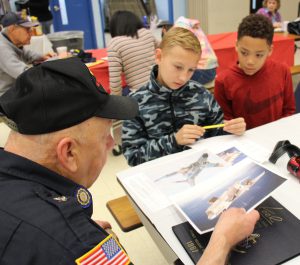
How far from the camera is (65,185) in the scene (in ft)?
2.42

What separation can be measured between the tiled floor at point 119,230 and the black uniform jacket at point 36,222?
127 cm

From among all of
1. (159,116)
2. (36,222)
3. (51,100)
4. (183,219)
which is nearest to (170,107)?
(159,116)

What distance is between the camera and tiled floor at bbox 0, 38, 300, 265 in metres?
1.83

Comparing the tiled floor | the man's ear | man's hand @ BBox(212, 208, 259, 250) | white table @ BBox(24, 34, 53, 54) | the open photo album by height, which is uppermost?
the man's ear

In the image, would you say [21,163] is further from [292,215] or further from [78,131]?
[292,215]

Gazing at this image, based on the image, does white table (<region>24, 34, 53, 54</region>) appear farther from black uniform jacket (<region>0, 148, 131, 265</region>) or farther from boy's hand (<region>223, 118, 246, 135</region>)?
black uniform jacket (<region>0, 148, 131, 265</region>)

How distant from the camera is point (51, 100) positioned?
2.21 feet

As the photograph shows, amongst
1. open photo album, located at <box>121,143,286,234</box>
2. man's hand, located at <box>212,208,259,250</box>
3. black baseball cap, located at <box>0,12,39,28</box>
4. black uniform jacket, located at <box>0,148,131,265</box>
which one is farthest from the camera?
black baseball cap, located at <box>0,12,39,28</box>

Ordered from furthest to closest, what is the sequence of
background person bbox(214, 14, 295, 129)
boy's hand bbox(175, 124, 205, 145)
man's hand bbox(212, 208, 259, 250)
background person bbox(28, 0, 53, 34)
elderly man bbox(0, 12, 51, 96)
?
background person bbox(28, 0, 53, 34)
elderly man bbox(0, 12, 51, 96)
background person bbox(214, 14, 295, 129)
boy's hand bbox(175, 124, 205, 145)
man's hand bbox(212, 208, 259, 250)

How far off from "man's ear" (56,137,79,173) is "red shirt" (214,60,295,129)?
4.28ft

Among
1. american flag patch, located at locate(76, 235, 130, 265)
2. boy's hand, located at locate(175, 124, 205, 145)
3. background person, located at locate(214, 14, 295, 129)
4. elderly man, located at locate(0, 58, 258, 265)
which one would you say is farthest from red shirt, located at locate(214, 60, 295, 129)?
american flag patch, located at locate(76, 235, 130, 265)

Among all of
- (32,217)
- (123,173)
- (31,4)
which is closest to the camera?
(32,217)

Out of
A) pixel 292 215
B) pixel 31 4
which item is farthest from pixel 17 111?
pixel 31 4

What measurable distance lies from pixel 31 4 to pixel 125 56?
399 cm
